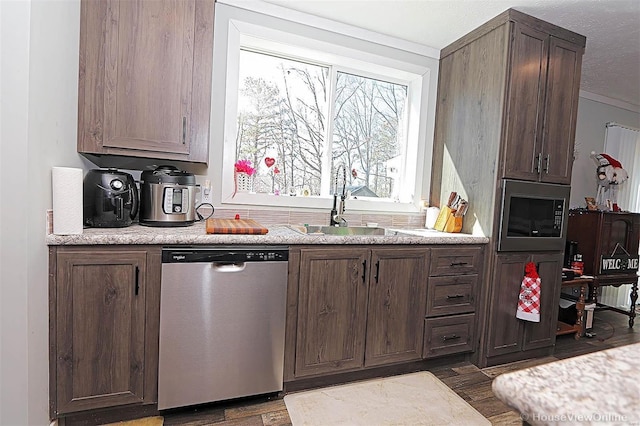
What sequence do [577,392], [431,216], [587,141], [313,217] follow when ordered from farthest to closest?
[587,141]
[431,216]
[313,217]
[577,392]

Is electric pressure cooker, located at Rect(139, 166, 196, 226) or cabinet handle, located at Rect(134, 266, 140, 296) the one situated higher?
electric pressure cooker, located at Rect(139, 166, 196, 226)

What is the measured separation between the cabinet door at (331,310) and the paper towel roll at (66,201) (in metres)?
1.11

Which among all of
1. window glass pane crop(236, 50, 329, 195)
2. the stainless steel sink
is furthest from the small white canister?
window glass pane crop(236, 50, 329, 195)

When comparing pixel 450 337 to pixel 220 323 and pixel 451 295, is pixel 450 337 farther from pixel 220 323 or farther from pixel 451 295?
pixel 220 323

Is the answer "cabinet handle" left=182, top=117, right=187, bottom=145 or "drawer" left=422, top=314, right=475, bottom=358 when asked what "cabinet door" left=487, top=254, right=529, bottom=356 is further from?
"cabinet handle" left=182, top=117, right=187, bottom=145

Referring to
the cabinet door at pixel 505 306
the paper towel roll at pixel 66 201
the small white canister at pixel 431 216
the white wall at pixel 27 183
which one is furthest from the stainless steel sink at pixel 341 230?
the white wall at pixel 27 183

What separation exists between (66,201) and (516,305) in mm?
2909

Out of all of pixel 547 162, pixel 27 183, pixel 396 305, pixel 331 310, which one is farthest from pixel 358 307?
pixel 547 162

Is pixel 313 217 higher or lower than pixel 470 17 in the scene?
lower

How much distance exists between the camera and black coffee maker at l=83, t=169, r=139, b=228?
67.4 inches

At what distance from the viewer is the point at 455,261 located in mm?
2365

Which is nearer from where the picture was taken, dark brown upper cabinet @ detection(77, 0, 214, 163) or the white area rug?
the white area rug

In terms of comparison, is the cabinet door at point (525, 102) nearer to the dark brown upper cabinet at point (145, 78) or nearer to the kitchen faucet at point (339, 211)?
the kitchen faucet at point (339, 211)

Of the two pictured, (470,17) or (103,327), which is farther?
(470,17)
